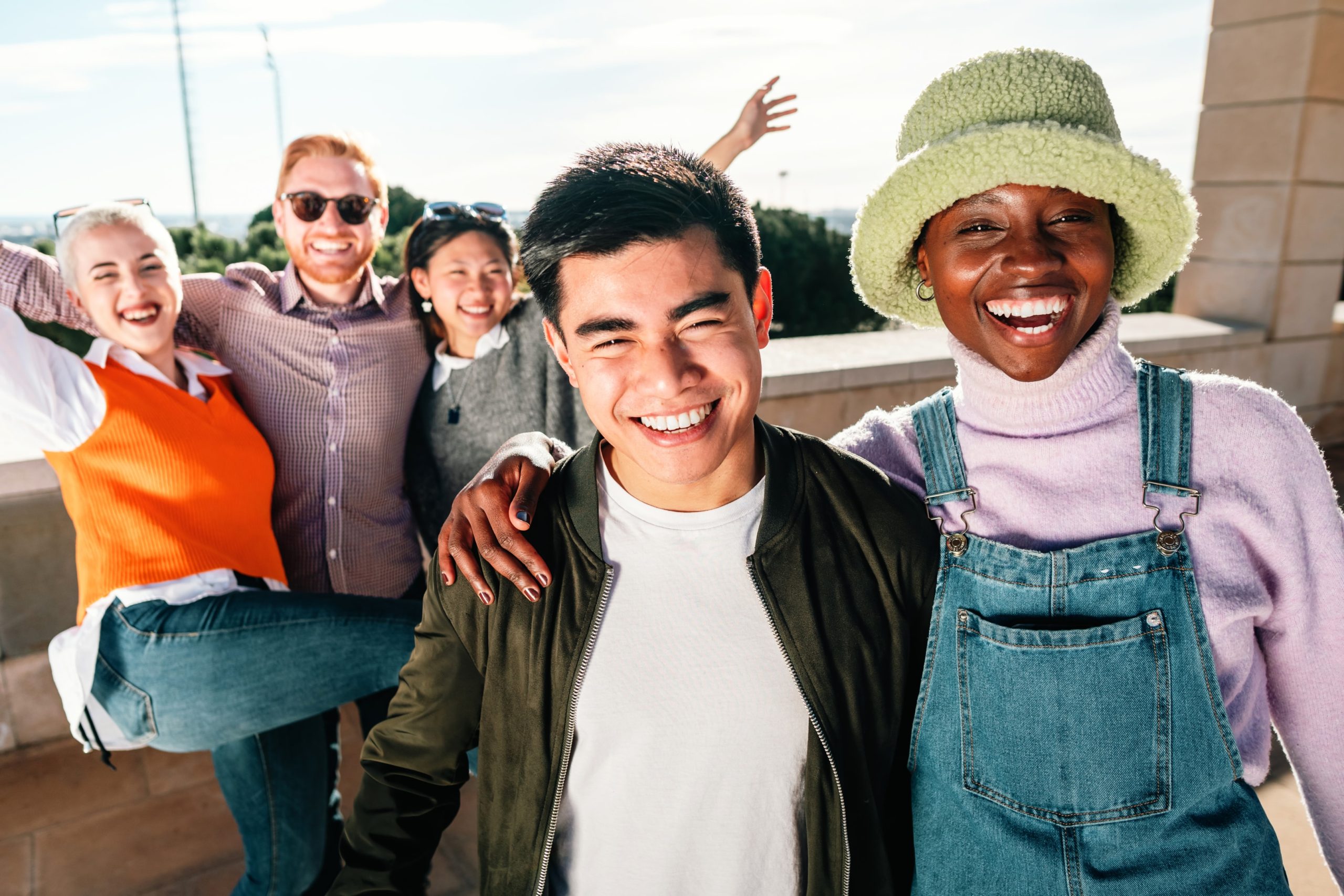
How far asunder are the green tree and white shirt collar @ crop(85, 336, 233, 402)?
972cm

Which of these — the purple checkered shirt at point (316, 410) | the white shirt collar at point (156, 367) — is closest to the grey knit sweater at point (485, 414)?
the purple checkered shirt at point (316, 410)

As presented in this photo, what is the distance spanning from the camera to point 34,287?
7.58 feet

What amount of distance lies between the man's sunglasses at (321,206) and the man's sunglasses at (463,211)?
8.9 inches

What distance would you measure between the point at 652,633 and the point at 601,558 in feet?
0.53

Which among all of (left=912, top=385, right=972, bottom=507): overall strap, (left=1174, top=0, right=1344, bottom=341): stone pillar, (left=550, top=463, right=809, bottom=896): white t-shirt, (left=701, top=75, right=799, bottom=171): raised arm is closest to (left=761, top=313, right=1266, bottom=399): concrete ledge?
(left=1174, top=0, right=1344, bottom=341): stone pillar

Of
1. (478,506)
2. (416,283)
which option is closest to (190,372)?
(416,283)

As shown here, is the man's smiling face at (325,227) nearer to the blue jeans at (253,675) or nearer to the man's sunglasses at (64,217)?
the man's sunglasses at (64,217)

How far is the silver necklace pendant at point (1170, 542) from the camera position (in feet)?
4.93

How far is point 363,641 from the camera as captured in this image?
7.48 ft

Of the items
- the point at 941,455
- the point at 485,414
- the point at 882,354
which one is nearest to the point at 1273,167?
the point at 882,354

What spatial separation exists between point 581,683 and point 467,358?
1604 mm

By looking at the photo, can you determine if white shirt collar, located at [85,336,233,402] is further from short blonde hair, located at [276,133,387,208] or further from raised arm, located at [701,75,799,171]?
raised arm, located at [701,75,799,171]

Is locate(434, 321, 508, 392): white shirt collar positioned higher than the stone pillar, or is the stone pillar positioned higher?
the stone pillar

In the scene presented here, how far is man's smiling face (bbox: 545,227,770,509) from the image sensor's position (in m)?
1.54
